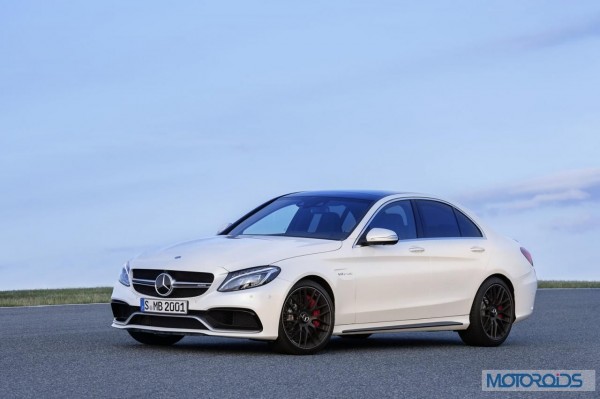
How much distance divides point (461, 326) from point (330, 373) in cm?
372

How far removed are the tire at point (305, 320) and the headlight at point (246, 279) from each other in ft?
0.93

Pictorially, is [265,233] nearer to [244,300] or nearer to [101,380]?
[244,300]

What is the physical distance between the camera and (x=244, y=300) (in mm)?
11500

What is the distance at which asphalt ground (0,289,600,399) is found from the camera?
924cm

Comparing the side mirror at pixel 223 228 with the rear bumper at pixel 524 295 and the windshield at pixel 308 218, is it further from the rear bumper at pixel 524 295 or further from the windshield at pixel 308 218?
the rear bumper at pixel 524 295

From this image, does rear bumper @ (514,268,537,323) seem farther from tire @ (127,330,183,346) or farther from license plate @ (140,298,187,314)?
license plate @ (140,298,187,314)

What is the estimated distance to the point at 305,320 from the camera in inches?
467

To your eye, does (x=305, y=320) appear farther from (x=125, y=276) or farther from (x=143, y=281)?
(x=125, y=276)

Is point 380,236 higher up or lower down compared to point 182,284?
higher up

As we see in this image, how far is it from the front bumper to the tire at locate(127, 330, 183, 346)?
3.23ft

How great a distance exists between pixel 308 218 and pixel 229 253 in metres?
1.50

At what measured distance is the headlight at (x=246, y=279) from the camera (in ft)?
38.1

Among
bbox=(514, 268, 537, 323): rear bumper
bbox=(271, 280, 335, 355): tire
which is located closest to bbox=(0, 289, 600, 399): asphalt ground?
bbox=(271, 280, 335, 355): tire

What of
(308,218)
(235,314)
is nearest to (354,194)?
(308,218)
